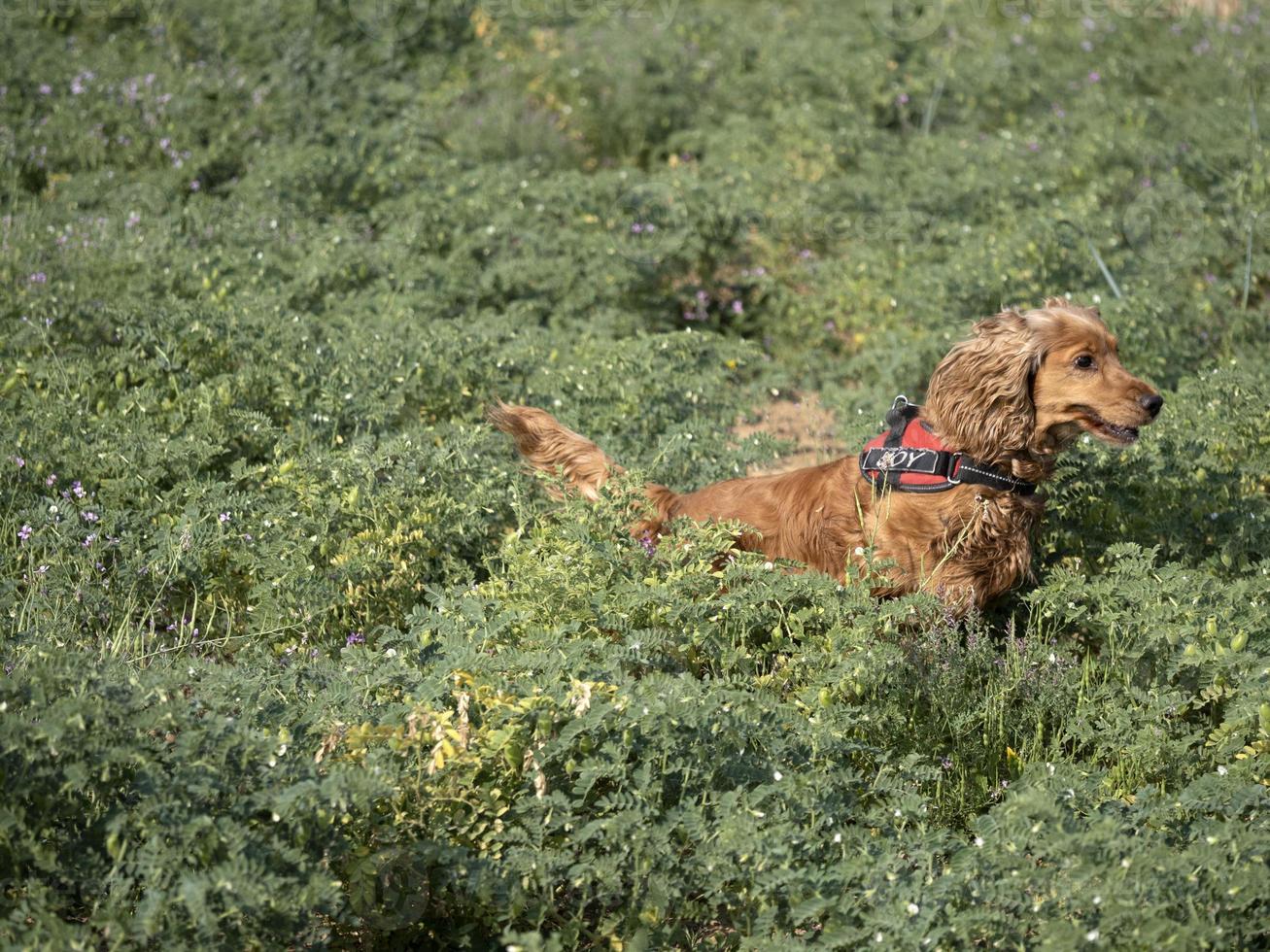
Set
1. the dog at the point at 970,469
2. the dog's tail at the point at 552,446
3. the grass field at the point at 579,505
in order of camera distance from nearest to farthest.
A: the grass field at the point at 579,505 < the dog at the point at 970,469 < the dog's tail at the point at 552,446

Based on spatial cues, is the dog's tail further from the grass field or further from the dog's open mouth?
the dog's open mouth

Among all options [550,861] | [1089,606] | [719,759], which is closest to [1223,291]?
[1089,606]

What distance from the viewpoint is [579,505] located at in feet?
13.7

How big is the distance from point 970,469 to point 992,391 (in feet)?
0.95

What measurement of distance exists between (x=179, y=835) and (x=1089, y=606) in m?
3.02

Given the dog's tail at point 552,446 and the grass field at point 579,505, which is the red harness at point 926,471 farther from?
the dog's tail at point 552,446

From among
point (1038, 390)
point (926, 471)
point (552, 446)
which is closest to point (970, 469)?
point (926, 471)

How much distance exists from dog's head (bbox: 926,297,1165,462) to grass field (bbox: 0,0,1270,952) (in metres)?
0.48

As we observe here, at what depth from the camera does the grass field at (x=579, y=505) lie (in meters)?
2.93

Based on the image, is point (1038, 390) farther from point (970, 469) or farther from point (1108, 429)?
point (970, 469)

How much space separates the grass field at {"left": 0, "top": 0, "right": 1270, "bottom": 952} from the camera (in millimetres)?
2928

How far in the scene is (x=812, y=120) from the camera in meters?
8.81

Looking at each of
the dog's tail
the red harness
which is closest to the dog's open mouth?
the red harness

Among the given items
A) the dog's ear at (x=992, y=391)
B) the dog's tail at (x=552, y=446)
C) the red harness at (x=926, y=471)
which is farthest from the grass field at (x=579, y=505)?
the dog's ear at (x=992, y=391)
